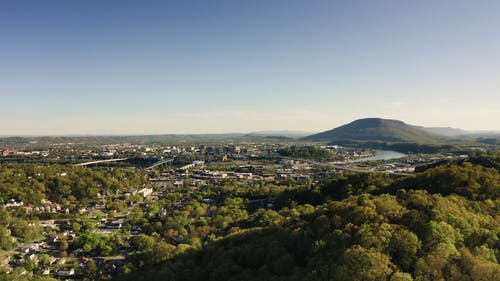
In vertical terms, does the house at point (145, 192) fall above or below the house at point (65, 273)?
above

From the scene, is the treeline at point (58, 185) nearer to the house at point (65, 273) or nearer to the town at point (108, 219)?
Result: the town at point (108, 219)

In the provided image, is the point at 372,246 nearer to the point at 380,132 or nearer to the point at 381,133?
the point at 381,133

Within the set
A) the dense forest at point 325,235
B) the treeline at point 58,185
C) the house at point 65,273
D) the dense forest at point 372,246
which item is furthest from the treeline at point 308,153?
the house at point 65,273

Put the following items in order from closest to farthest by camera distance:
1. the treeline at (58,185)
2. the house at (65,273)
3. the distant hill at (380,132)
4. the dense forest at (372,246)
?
the dense forest at (372,246)
the house at (65,273)
the treeline at (58,185)
the distant hill at (380,132)

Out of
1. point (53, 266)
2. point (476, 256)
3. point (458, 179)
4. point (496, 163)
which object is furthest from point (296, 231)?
point (496, 163)

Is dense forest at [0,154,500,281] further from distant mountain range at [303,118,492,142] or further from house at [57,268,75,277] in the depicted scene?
distant mountain range at [303,118,492,142]

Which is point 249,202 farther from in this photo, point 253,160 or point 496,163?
point 253,160

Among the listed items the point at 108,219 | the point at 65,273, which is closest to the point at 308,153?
the point at 108,219
